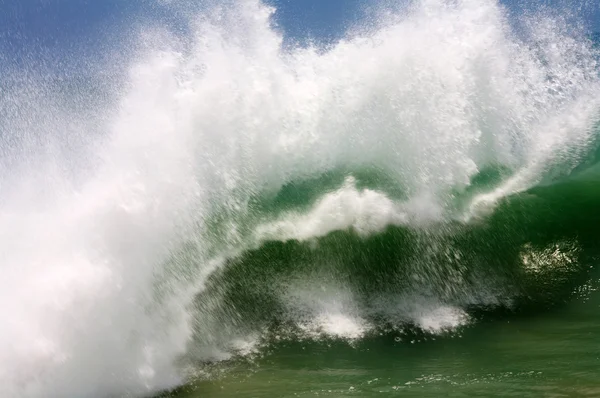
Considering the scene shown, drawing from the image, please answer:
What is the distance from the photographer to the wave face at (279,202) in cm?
576

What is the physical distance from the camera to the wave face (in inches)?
227

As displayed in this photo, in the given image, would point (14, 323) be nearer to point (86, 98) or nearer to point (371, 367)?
point (371, 367)

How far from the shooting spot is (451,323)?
643 centimetres

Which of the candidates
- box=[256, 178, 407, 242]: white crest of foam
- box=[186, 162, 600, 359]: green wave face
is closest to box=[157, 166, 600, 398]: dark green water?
box=[186, 162, 600, 359]: green wave face

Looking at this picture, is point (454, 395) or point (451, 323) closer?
point (454, 395)

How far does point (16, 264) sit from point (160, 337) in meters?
1.86

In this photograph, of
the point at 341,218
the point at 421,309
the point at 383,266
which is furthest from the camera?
the point at 341,218

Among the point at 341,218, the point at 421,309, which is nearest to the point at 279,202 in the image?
the point at 341,218

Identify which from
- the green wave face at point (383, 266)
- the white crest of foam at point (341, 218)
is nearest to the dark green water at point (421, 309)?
the green wave face at point (383, 266)

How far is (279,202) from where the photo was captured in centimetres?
804

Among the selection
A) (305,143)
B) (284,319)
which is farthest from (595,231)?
(284,319)

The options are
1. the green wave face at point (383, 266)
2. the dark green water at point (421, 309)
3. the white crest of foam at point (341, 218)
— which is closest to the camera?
the dark green water at point (421, 309)

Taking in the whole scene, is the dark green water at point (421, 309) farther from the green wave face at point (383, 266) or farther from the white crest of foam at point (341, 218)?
the white crest of foam at point (341, 218)

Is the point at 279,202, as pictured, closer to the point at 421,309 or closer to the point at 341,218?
the point at 341,218
